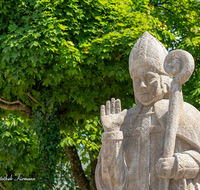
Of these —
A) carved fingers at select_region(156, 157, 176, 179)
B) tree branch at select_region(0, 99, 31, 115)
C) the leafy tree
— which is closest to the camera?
carved fingers at select_region(156, 157, 176, 179)

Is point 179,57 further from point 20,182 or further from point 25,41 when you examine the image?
point 20,182

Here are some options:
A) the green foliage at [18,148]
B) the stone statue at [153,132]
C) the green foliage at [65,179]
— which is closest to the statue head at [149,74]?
the stone statue at [153,132]

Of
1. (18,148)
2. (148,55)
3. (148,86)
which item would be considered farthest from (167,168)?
(18,148)

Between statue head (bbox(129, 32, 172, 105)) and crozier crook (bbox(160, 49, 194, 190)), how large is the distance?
30cm

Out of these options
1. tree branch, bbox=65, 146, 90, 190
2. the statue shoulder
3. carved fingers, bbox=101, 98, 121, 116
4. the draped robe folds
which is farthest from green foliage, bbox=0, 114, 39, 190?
the statue shoulder

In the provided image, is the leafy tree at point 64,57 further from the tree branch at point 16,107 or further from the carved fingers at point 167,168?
the carved fingers at point 167,168

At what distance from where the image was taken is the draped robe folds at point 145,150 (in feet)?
13.2

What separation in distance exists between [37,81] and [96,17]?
280 centimetres

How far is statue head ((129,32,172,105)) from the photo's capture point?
4.48 metres

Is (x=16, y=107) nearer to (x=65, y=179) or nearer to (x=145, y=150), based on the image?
(x=65, y=179)

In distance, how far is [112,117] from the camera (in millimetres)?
4496

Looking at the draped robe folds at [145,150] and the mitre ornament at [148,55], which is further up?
the mitre ornament at [148,55]

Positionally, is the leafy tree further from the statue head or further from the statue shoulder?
the statue shoulder

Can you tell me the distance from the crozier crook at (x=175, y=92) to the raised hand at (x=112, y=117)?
66cm
